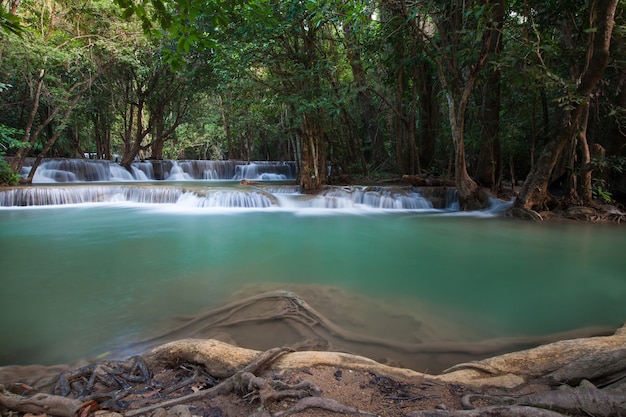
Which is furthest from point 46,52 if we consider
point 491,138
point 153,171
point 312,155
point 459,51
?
point 491,138

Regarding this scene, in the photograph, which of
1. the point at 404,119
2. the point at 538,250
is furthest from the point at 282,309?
the point at 404,119

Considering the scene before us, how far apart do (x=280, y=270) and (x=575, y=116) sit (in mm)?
7361

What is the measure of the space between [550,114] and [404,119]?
16.1 ft

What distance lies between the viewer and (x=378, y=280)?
483cm

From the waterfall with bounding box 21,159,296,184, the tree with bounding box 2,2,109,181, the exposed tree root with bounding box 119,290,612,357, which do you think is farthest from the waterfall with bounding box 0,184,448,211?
the exposed tree root with bounding box 119,290,612,357

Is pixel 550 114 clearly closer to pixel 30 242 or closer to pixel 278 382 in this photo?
pixel 278 382

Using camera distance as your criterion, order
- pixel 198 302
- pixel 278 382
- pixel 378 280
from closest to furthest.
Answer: pixel 278 382 → pixel 198 302 → pixel 378 280

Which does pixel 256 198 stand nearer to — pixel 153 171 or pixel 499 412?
pixel 499 412

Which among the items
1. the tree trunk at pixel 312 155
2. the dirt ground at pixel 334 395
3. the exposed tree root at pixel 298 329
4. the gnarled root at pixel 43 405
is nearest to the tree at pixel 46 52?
the tree trunk at pixel 312 155

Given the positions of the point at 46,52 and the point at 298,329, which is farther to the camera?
the point at 46,52

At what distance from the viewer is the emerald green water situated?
348cm

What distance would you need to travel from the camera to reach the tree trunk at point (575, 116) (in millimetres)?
6945

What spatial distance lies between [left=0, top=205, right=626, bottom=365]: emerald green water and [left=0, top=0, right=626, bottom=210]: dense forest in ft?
7.93

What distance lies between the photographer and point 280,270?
5.21 meters
